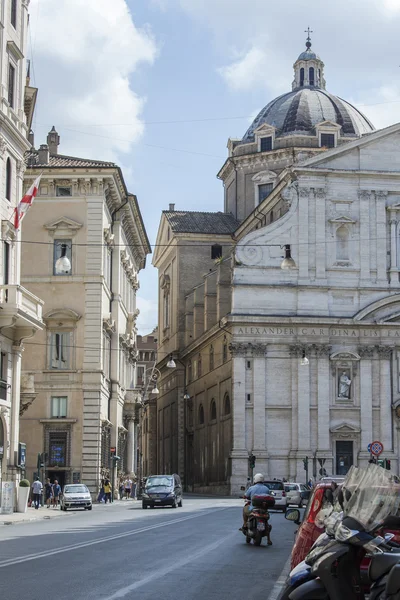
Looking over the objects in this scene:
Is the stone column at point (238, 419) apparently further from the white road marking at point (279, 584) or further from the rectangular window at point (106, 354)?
the white road marking at point (279, 584)

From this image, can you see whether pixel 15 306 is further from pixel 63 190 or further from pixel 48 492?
pixel 63 190

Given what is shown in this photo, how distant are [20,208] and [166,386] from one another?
2299 inches

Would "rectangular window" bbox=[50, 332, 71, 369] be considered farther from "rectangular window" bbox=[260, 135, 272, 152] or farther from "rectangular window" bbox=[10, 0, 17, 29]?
"rectangular window" bbox=[260, 135, 272, 152]

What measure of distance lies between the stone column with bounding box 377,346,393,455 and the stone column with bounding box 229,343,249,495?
325 inches

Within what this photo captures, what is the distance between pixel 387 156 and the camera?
7131cm

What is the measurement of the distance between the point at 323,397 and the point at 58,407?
2081 centimetres

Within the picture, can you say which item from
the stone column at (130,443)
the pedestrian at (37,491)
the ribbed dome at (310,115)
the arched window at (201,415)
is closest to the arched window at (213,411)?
the arched window at (201,415)

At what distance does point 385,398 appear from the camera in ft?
226

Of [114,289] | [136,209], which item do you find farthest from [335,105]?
[114,289]

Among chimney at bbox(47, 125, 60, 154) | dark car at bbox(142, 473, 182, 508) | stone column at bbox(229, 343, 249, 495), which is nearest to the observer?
dark car at bbox(142, 473, 182, 508)

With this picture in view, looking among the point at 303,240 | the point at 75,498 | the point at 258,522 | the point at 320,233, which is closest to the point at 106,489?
the point at 75,498

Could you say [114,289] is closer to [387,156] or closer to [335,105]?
[387,156]

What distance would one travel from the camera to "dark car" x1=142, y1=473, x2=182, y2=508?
47.3 meters

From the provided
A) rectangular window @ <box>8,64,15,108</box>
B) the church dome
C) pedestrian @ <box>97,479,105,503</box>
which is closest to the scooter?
rectangular window @ <box>8,64,15,108</box>
